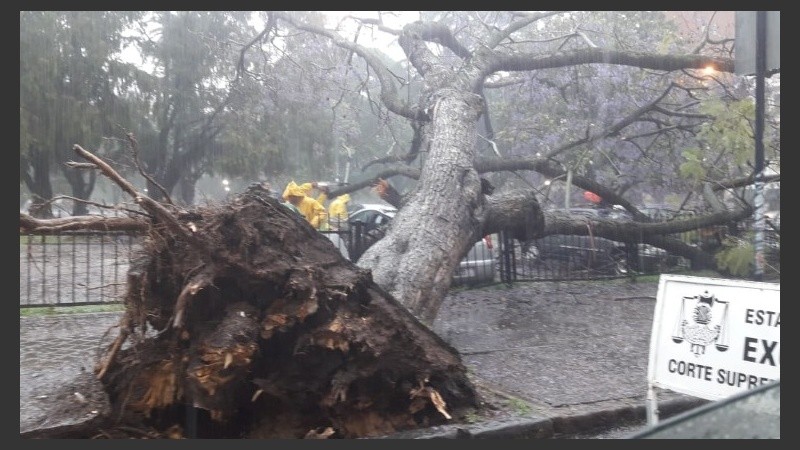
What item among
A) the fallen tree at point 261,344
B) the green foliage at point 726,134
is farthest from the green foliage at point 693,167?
the fallen tree at point 261,344

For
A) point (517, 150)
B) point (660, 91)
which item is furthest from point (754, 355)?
point (517, 150)

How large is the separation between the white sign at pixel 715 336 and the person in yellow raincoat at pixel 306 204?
6260 mm

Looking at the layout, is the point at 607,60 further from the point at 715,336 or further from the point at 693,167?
the point at 715,336

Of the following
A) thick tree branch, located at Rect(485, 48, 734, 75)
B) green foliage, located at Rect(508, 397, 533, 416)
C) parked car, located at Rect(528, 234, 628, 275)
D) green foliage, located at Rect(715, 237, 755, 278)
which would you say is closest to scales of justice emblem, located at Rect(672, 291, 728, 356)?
green foliage, located at Rect(508, 397, 533, 416)

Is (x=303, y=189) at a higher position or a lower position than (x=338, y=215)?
higher

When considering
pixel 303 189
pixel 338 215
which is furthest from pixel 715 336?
pixel 338 215

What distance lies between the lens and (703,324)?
4.82 meters

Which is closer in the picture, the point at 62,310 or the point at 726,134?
the point at 62,310

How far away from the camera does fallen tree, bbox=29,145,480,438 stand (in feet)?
17.7

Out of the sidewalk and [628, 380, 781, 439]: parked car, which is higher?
[628, 380, 781, 439]: parked car

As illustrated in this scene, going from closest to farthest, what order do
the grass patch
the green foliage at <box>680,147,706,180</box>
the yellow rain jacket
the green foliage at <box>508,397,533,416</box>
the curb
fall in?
1. the curb
2. the green foliage at <box>508,397,533,416</box>
3. the grass patch
4. the yellow rain jacket
5. the green foliage at <box>680,147,706,180</box>

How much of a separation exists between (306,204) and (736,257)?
657 cm

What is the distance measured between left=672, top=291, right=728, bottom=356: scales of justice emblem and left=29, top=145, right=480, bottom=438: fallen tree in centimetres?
175

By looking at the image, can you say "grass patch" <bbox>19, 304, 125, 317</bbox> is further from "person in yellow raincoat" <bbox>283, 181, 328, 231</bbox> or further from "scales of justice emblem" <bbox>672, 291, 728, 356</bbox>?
"scales of justice emblem" <bbox>672, 291, 728, 356</bbox>
